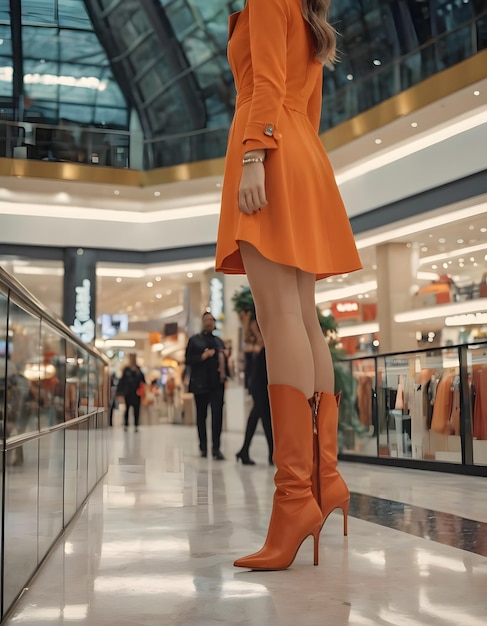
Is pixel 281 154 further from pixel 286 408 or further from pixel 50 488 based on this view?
pixel 50 488

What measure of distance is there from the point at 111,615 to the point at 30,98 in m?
13.4

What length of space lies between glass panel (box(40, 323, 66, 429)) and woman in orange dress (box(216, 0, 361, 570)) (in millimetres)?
550

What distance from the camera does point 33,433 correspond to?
5.89 ft

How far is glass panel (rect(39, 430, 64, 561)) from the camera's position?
1.91m

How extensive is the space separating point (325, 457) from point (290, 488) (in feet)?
0.73

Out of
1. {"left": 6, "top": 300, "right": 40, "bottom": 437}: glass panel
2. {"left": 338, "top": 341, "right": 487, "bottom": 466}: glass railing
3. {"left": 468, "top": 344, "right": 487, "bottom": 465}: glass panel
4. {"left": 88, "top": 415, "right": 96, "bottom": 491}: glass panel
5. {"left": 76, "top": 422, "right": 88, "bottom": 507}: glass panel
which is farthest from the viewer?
{"left": 338, "top": 341, "right": 487, "bottom": 466}: glass railing

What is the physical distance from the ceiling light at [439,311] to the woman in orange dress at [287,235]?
9.45 meters

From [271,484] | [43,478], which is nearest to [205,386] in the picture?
[271,484]

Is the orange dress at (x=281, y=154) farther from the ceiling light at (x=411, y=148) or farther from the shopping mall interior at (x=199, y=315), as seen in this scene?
the ceiling light at (x=411, y=148)

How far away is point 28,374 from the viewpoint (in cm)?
179

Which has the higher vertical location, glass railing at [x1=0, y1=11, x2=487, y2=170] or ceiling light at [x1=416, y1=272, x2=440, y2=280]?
glass railing at [x1=0, y1=11, x2=487, y2=170]

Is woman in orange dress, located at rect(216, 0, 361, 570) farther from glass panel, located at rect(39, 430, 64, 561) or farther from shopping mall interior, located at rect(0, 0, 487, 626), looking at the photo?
glass panel, located at rect(39, 430, 64, 561)

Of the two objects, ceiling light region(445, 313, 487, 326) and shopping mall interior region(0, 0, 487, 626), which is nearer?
shopping mall interior region(0, 0, 487, 626)

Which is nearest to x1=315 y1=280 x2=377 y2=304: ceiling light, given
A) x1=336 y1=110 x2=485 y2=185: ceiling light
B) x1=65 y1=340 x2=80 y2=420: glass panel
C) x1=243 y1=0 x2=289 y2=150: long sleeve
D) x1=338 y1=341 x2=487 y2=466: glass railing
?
x1=336 y1=110 x2=485 y2=185: ceiling light
